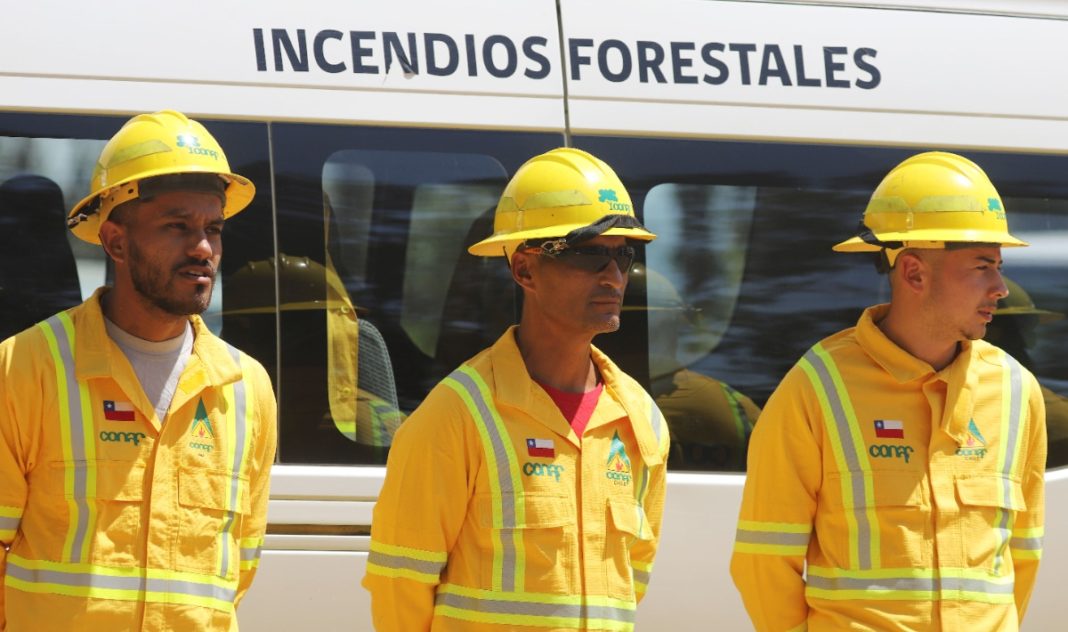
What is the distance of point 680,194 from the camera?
202 inches

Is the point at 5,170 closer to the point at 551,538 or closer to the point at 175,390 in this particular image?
the point at 175,390

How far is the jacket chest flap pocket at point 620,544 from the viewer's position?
3.39m

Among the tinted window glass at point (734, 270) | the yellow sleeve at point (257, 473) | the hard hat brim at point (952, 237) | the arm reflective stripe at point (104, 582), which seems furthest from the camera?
the tinted window glass at point (734, 270)

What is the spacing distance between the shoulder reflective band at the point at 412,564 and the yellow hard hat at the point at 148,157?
962 millimetres

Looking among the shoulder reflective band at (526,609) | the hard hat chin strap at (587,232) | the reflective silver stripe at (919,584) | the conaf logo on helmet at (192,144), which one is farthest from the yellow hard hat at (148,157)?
the reflective silver stripe at (919,584)

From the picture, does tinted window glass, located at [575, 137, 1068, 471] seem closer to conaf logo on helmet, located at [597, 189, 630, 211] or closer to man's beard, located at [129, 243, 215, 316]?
conaf logo on helmet, located at [597, 189, 630, 211]

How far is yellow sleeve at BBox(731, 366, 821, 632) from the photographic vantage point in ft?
11.8

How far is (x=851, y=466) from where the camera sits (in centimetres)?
360

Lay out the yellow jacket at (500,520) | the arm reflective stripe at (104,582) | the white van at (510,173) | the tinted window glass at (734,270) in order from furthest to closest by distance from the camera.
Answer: the tinted window glass at (734,270) → the white van at (510,173) → the yellow jacket at (500,520) → the arm reflective stripe at (104,582)

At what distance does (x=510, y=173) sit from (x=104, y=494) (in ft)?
6.92

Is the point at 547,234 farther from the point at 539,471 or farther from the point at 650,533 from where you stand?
the point at 650,533

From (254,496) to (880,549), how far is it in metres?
1.46

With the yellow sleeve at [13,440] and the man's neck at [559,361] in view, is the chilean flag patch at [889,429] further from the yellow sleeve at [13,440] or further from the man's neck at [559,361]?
the yellow sleeve at [13,440]

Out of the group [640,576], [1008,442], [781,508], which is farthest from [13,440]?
[1008,442]
